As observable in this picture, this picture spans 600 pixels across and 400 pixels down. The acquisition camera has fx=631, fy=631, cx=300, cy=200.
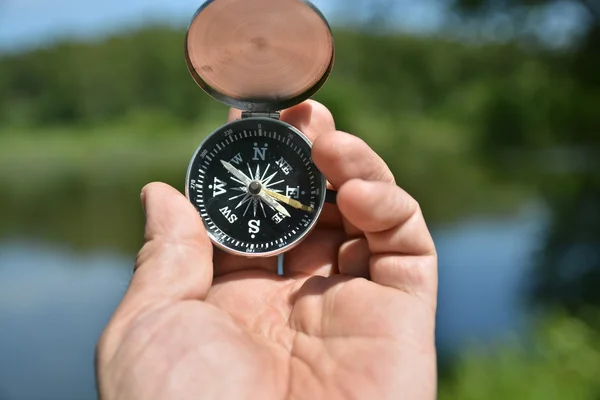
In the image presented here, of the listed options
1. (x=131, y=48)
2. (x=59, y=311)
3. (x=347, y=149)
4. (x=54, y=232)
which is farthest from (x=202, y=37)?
(x=131, y=48)

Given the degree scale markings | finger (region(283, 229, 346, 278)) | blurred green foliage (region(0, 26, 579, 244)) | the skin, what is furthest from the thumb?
blurred green foliage (region(0, 26, 579, 244))

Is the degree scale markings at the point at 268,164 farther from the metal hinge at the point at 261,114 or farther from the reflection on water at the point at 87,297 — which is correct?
the reflection on water at the point at 87,297

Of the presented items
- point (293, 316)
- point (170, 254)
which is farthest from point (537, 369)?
point (170, 254)

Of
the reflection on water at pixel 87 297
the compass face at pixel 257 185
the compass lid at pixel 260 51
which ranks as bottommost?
the reflection on water at pixel 87 297

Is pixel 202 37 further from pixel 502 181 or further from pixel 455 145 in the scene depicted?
pixel 455 145

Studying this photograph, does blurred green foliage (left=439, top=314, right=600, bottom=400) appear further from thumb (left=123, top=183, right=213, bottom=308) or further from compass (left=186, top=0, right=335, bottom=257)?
thumb (left=123, top=183, right=213, bottom=308)

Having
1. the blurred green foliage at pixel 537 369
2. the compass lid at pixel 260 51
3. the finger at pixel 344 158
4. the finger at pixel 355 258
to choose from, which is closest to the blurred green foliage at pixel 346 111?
the blurred green foliage at pixel 537 369

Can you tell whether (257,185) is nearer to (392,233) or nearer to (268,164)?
(268,164)
